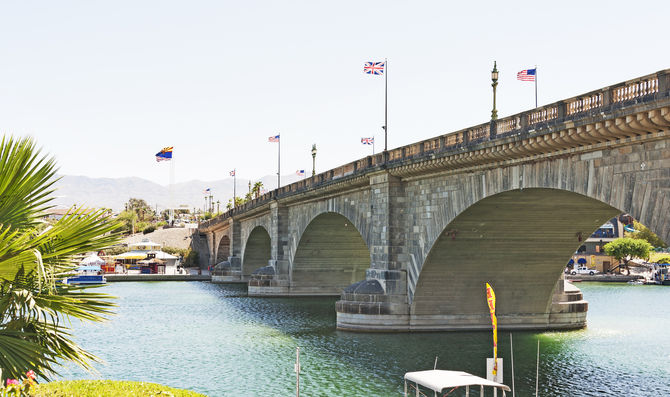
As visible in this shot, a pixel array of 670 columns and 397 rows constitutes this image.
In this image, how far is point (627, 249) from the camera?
105 m

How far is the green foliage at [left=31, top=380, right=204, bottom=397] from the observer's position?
10052mm

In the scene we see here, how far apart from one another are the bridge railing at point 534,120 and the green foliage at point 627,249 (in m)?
73.9

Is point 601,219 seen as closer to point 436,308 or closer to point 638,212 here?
point 436,308

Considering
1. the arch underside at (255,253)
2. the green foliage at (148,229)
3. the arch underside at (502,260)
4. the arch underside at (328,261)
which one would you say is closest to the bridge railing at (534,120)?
the arch underside at (502,260)

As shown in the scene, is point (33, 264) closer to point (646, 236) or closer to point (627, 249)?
point (627, 249)

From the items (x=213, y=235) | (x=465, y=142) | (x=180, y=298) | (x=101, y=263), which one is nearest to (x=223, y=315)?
(x=180, y=298)

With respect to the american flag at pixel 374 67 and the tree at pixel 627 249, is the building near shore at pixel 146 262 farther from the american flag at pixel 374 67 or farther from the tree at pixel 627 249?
the tree at pixel 627 249

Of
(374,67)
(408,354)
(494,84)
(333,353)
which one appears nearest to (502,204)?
(494,84)

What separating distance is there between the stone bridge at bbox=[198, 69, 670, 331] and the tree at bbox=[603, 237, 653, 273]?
66.7 meters

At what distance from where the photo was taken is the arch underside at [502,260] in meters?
32.4

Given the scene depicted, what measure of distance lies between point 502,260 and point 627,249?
77051 mm

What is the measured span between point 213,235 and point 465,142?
90737 millimetres

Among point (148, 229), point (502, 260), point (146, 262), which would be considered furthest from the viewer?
point (148, 229)

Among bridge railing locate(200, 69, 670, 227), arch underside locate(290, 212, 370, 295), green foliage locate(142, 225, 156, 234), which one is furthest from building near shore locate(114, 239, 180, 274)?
bridge railing locate(200, 69, 670, 227)
